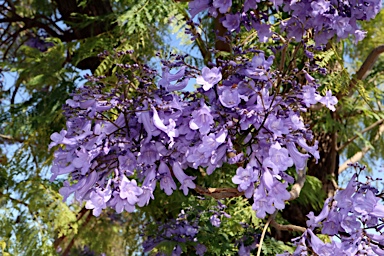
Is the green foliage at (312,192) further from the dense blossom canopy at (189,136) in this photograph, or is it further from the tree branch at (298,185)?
the dense blossom canopy at (189,136)

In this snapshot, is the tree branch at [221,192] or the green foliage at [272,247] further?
the green foliage at [272,247]

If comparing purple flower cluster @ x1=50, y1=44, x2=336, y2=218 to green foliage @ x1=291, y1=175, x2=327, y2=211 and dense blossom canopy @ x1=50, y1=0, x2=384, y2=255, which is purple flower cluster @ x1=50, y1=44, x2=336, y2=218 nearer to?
dense blossom canopy @ x1=50, y1=0, x2=384, y2=255

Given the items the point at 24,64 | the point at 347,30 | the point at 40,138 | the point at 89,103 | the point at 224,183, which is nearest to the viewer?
the point at 89,103

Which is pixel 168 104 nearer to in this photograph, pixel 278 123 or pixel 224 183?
pixel 278 123

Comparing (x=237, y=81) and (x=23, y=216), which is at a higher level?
(x=237, y=81)

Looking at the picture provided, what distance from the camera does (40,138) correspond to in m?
3.26

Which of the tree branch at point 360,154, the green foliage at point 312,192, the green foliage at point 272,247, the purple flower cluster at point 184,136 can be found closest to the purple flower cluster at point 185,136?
the purple flower cluster at point 184,136

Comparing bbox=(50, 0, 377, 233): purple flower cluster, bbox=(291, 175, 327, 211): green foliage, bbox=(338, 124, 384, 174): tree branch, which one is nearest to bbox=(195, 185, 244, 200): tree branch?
bbox=(50, 0, 377, 233): purple flower cluster

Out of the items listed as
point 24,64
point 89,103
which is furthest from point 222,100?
point 24,64

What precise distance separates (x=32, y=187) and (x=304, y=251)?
6.19 feet

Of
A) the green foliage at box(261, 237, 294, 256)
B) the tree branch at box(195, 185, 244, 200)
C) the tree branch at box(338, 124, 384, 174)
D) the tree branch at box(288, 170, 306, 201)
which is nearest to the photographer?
the tree branch at box(195, 185, 244, 200)

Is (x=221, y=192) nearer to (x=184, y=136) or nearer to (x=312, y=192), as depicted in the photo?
(x=184, y=136)

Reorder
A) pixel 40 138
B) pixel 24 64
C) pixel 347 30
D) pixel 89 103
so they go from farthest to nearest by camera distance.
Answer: pixel 24 64 < pixel 40 138 < pixel 347 30 < pixel 89 103

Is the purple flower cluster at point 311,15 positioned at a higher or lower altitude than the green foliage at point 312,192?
higher
